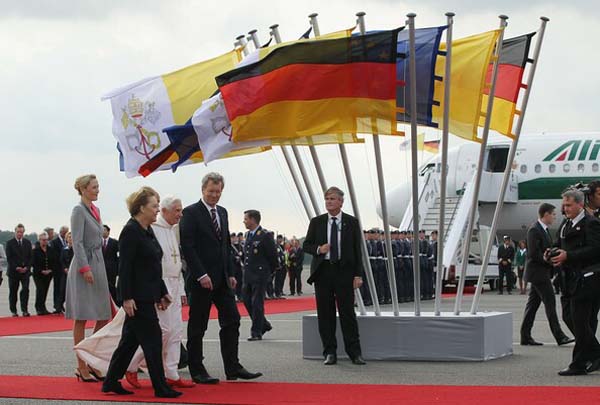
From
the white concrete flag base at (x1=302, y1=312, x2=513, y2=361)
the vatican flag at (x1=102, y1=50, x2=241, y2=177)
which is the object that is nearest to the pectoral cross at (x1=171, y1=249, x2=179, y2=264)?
the white concrete flag base at (x1=302, y1=312, x2=513, y2=361)

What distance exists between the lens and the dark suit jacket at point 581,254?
10789 millimetres

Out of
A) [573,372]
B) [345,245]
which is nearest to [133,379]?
[345,245]

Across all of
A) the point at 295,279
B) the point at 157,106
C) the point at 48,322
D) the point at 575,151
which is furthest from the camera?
the point at 575,151

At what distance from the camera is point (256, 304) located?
15.6m

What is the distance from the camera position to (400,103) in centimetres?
1212

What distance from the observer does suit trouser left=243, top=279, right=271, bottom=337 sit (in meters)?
15.5

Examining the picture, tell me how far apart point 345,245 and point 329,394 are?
275 cm

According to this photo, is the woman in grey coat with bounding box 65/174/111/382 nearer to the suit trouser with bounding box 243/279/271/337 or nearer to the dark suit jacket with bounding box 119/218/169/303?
the dark suit jacket with bounding box 119/218/169/303

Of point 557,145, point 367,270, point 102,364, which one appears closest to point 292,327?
point 367,270

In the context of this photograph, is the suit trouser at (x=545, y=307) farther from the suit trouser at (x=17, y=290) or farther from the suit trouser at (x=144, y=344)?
the suit trouser at (x=17, y=290)

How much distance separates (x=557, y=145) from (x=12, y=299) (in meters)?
20.0

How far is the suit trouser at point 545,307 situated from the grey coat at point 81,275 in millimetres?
5578

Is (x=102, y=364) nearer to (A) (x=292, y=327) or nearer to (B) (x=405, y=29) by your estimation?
(B) (x=405, y=29)

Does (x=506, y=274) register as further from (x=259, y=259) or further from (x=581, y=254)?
(x=581, y=254)
